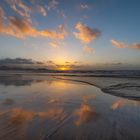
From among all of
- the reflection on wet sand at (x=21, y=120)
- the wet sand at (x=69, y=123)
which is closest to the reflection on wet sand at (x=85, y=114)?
the wet sand at (x=69, y=123)

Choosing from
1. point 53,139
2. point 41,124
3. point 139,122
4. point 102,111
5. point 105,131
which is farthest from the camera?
point 102,111

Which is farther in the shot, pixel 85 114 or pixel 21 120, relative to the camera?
pixel 85 114

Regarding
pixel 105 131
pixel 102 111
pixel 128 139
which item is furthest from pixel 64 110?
pixel 128 139

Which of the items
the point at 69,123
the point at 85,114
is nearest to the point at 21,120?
the point at 69,123

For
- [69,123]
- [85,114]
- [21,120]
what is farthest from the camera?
[85,114]

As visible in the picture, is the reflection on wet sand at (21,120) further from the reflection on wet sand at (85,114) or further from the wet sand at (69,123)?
the reflection on wet sand at (85,114)

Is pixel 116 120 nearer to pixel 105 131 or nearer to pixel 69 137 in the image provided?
pixel 105 131

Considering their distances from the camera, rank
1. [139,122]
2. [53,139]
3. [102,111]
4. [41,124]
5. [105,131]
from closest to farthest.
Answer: [53,139] → [105,131] → [41,124] → [139,122] → [102,111]

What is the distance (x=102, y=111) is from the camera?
21.5 ft

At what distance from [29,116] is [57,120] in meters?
0.99

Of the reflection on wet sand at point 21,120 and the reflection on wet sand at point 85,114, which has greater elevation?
the reflection on wet sand at point 21,120

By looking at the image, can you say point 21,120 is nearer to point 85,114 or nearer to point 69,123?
point 69,123

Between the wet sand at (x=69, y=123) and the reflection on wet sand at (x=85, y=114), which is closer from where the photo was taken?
the wet sand at (x=69, y=123)

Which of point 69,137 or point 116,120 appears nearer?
point 69,137
